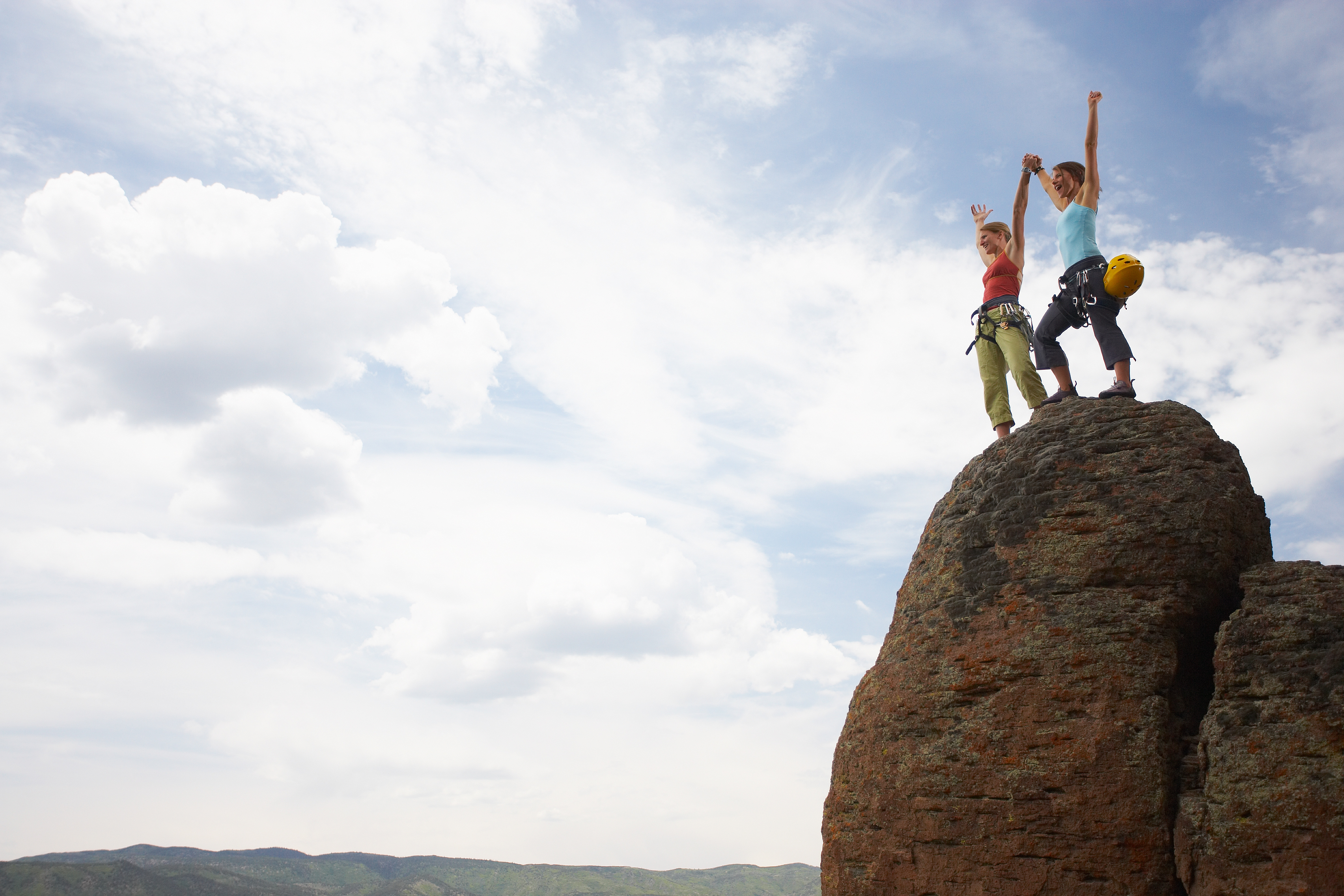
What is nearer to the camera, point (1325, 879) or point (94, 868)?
point (1325, 879)

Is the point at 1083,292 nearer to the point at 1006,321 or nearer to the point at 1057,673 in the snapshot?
the point at 1006,321

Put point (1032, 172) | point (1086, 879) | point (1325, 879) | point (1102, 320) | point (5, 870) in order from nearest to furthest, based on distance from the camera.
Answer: point (1325, 879) → point (1086, 879) → point (1102, 320) → point (1032, 172) → point (5, 870)

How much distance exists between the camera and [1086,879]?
326 inches

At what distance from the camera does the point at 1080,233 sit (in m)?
11.5

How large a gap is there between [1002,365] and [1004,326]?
56cm

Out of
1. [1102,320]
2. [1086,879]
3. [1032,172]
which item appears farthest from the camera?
[1032,172]

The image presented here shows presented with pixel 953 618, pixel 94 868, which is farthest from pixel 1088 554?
pixel 94 868

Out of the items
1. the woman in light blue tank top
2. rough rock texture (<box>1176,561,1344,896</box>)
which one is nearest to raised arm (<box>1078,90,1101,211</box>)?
the woman in light blue tank top

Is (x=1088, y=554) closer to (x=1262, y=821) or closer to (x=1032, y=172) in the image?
(x=1262, y=821)

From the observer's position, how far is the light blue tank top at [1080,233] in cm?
1144

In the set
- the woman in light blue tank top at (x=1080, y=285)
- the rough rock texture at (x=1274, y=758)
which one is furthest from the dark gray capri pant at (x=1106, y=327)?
the rough rock texture at (x=1274, y=758)

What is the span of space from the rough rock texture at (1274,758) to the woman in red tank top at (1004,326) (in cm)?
416

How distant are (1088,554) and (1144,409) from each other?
2.09m

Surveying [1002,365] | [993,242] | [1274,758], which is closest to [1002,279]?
[993,242]
